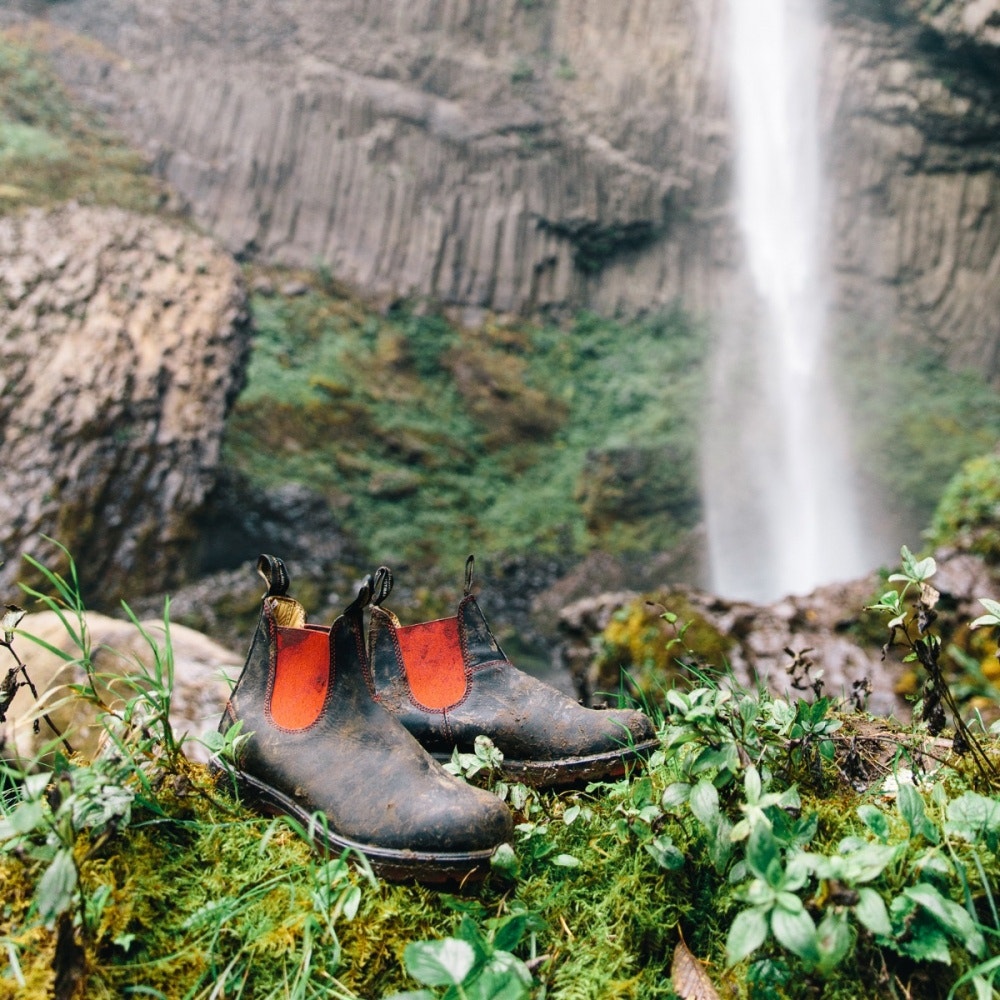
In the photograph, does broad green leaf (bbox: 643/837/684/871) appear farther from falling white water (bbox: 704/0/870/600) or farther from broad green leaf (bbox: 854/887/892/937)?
falling white water (bbox: 704/0/870/600)

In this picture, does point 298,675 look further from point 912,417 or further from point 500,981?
point 912,417

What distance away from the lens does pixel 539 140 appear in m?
13.6

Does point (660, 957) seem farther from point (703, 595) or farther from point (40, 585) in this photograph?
point (40, 585)

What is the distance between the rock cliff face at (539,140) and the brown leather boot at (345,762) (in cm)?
1141

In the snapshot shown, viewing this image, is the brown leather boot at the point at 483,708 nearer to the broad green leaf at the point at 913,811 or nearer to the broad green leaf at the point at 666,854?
the broad green leaf at the point at 666,854

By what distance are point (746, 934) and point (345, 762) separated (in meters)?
0.66

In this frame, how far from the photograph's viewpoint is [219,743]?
3.79ft

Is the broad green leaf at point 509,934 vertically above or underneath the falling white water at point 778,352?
above

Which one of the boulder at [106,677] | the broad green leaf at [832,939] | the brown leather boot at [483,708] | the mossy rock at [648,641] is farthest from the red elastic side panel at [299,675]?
the mossy rock at [648,641]

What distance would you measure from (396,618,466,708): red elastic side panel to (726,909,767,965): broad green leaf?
0.73m

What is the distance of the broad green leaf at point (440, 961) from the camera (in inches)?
30.7

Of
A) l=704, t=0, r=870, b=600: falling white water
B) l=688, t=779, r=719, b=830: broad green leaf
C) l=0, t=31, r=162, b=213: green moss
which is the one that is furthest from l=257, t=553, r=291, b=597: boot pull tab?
l=704, t=0, r=870, b=600: falling white water

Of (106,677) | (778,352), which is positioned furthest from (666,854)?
(778,352)

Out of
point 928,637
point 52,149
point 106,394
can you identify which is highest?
point 928,637
